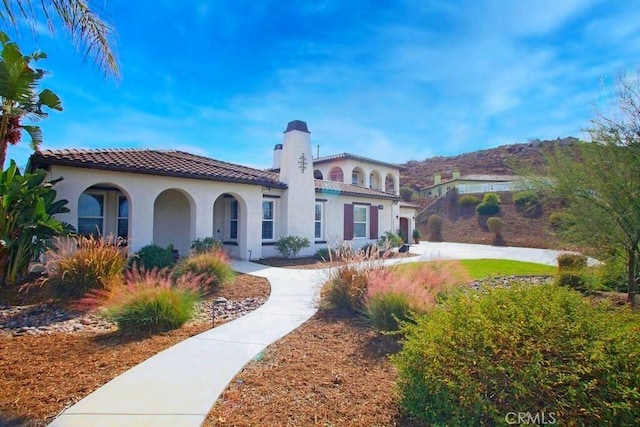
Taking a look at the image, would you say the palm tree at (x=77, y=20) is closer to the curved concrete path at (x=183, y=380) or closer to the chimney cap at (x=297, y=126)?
the curved concrete path at (x=183, y=380)

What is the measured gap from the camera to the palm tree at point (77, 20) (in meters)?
5.82

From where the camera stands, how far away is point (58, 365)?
4.95 m

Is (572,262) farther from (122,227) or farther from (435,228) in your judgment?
(435,228)

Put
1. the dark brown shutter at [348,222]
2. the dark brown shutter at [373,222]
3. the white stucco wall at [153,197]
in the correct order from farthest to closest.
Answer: the dark brown shutter at [373,222] → the dark brown shutter at [348,222] → the white stucco wall at [153,197]

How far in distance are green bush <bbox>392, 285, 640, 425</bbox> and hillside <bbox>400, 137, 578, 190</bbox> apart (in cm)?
5950

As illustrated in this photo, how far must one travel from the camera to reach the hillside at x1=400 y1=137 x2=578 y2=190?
65.1 m

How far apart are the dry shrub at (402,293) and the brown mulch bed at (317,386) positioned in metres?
0.37

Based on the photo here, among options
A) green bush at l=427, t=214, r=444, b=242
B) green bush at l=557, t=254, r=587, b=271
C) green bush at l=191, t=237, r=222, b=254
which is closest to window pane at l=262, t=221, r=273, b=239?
green bush at l=191, t=237, r=222, b=254

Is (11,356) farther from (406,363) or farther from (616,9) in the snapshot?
(616,9)

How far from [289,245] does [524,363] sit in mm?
14924

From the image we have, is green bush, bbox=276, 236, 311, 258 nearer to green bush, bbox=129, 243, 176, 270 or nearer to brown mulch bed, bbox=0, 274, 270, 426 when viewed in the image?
green bush, bbox=129, 243, 176, 270

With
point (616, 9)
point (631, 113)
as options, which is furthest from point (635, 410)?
point (631, 113)

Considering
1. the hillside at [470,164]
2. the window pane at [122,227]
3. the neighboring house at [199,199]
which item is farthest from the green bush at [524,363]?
the hillside at [470,164]

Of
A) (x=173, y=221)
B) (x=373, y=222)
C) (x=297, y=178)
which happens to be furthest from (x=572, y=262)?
(x=173, y=221)
